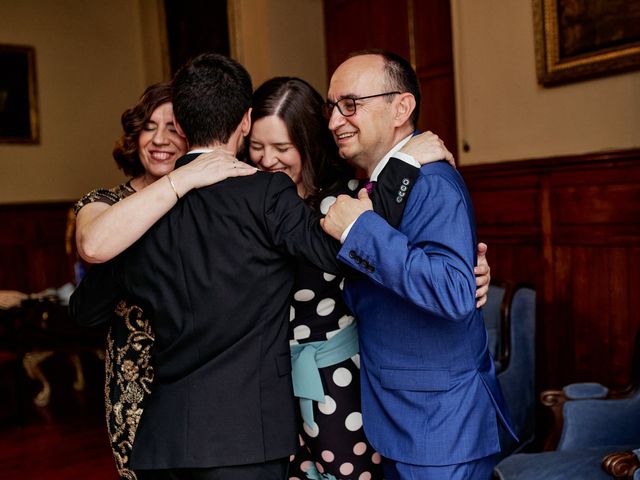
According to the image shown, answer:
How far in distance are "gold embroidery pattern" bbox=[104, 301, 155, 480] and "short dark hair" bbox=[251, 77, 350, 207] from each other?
2.11 ft

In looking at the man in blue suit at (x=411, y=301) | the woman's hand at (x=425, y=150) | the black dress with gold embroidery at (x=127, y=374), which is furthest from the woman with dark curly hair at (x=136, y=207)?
the woman's hand at (x=425, y=150)

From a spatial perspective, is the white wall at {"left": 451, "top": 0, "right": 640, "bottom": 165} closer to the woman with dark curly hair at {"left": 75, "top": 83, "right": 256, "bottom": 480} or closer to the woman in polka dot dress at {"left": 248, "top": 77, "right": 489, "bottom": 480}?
the woman in polka dot dress at {"left": 248, "top": 77, "right": 489, "bottom": 480}

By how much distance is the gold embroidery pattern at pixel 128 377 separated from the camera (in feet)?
5.74

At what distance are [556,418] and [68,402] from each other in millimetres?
4244

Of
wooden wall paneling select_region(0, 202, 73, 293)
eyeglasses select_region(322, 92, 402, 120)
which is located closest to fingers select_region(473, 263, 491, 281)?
eyeglasses select_region(322, 92, 402, 120)

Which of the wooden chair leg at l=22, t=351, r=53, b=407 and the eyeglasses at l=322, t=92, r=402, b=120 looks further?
the wooden chair leg at l=22, t=351, r=53, b=407

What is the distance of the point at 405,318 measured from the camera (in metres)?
1.68

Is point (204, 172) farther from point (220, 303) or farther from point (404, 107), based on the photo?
point (404, 107)

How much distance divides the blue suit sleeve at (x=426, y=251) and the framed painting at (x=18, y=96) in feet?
22.5

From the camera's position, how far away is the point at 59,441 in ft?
15.1

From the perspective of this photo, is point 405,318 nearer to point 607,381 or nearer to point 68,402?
point 607,381

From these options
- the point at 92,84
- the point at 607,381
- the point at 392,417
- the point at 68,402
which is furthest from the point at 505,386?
the point at 92,84

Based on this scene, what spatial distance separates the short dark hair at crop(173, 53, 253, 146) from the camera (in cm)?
157

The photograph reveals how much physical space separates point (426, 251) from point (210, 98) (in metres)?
0.62
